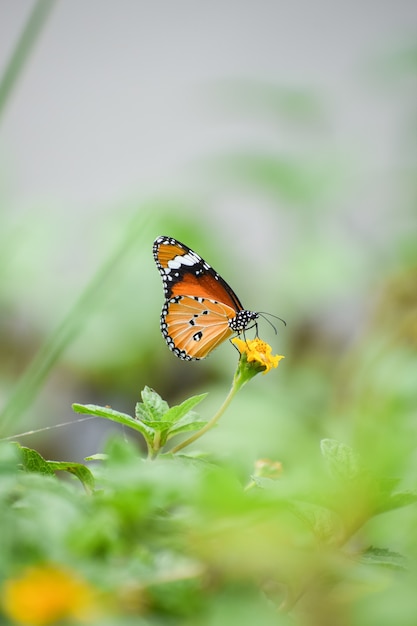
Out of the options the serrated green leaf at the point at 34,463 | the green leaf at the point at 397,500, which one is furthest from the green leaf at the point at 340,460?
the serrated green leaf at the point at 34,463

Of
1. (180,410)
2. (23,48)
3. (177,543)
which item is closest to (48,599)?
(177,543)

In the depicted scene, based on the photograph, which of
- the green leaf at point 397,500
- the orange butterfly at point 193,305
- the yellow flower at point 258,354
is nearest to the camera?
the green leaf at point 397,500

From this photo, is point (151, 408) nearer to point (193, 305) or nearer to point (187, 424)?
point (187, 424)

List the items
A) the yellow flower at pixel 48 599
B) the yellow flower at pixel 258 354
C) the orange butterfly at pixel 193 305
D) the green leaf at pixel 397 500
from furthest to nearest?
the orange butterfly at pixel 193 305, the yellow flower at pixel 258 354, the green leaf at pixel 397 500, the yellow flower at pixel 48 599

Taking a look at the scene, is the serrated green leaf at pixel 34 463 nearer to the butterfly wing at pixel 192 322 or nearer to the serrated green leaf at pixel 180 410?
the serrated green leaf at pixel 180 410

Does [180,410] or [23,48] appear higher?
[23,48]

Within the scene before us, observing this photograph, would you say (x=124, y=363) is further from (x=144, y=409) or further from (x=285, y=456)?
(x=144, y=409)
